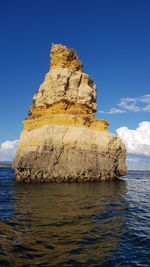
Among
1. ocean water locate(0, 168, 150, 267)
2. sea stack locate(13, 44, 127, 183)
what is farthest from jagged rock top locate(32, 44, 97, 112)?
ocean water locate(0, 168, 150, 267)

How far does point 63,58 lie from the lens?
3703 centimetres

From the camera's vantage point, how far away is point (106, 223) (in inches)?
457

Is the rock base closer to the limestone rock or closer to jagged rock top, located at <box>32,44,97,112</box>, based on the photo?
the limestone rock

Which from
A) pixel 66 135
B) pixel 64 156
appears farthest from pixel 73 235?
pixel 66 135

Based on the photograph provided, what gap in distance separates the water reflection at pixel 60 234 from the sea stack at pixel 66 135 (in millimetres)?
14269

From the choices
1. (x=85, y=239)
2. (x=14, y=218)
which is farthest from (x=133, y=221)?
(x=14, y=218)

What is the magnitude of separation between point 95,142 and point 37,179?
32.2 ft

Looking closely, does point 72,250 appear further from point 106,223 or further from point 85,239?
point 106,223

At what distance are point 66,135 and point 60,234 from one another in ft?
74.5

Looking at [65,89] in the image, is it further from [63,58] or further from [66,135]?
[66,135]

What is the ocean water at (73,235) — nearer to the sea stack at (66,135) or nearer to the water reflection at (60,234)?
the water reflection at (60,234)

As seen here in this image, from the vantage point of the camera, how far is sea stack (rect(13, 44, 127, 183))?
30234mm

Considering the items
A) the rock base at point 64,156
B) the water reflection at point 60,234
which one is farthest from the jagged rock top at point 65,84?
the water reflection at point 60,234

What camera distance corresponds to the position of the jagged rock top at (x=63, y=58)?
37031 mm
